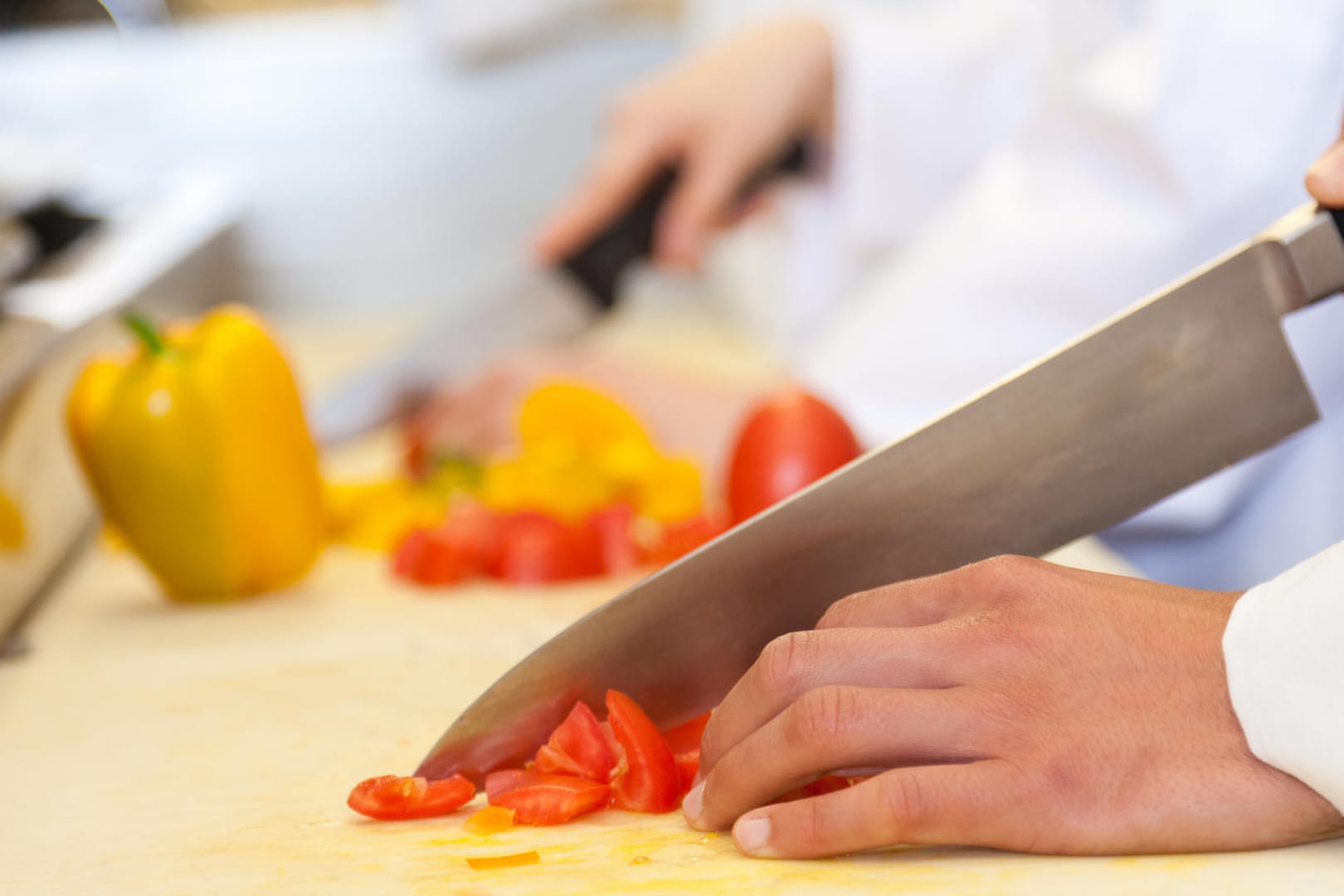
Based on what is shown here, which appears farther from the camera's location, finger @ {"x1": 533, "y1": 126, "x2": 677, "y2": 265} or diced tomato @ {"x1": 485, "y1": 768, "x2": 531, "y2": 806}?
finger @ {"x1": 533, "y1": 126, "x2": 677, "y2": 265}

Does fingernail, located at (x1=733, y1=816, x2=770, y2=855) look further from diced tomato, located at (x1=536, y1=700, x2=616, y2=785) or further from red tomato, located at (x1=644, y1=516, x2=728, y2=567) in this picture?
red tomato, located at (x1=644, y1=516, x2=728, y2=567)

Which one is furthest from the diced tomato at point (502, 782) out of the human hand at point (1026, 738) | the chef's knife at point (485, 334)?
the chef's knife at point (485, 334)

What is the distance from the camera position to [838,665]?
56cm

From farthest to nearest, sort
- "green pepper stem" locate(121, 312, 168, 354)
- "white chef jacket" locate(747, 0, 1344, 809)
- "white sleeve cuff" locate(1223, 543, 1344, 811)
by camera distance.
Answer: "green pepper stem" locate(121, 312, 168, 354) → "white chef jacket" locate(747, 0, 1344, 809) → "white sleeve cuff" locate(1223, 543, 1344, 811)

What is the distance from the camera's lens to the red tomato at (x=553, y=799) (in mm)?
618

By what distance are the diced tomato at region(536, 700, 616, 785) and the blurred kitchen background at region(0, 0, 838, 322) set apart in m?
2.04

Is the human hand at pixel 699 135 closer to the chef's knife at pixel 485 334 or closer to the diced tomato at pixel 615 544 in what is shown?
the chef's knife at pixel 485 334

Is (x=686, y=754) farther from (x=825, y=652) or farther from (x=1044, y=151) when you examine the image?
(x=1044, y=151)

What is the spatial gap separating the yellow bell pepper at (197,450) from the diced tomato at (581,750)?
18.2 inches

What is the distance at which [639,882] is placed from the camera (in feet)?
1.82

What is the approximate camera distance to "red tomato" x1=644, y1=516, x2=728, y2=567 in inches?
41.5

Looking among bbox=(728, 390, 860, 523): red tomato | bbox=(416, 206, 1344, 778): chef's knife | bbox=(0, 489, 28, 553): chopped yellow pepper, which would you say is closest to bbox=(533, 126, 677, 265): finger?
bbox=(728, 390, 860, 523): red tomato

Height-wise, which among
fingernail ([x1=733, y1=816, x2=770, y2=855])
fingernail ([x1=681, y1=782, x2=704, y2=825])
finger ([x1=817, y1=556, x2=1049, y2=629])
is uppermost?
finger ([x1=817, y1=556, x2=1049, y2=629])

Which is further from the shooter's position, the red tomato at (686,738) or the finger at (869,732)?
the red tomato at (686,738)
